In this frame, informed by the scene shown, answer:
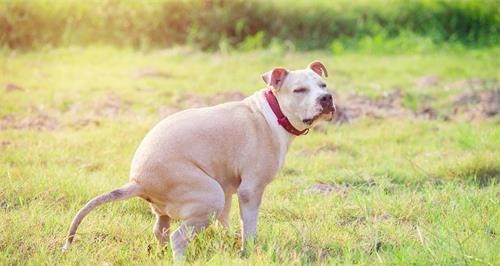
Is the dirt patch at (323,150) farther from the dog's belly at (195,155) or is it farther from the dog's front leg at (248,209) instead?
the dog's front leg at (248,209)

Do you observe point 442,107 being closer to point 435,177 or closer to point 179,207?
point 435,177

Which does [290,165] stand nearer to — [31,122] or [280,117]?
[280,117]

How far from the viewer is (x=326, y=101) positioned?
508 centimetres

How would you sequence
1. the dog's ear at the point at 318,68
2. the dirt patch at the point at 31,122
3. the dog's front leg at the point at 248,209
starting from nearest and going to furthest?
the dog's front leg at the point at 248,209, the dog's ear at the point at 318,68, the dirt patch at the point at 31,122

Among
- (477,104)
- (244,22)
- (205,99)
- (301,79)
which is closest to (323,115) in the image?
(301,79)

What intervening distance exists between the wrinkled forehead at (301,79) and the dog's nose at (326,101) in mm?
200

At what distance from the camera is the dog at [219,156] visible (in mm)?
4707

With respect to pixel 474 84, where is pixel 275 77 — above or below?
above

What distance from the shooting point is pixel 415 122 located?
30.9 ft

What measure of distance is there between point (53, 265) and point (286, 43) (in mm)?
12011

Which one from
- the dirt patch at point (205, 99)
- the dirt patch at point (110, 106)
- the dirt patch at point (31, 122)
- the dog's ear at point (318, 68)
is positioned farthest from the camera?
the dirt patch at point (205, 99)

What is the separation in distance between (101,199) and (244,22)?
12.4m

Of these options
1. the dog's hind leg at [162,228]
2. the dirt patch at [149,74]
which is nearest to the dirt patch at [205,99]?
the dirt patch at [149,74]

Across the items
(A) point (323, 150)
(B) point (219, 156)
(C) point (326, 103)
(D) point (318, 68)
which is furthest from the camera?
(A) point (323, 150)
